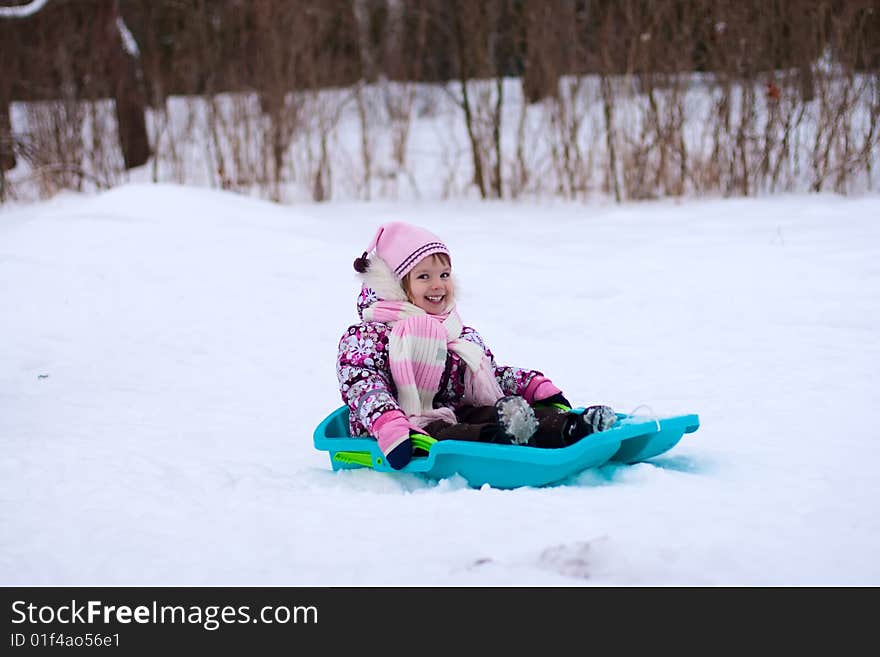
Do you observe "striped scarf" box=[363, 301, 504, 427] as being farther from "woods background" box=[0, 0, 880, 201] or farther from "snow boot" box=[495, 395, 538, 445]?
"woods background" box=[0, 0, 880, 201]

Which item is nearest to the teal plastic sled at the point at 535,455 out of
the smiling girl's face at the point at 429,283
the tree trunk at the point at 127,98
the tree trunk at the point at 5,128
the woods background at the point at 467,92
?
the smiling girl's face at the point at 429,283

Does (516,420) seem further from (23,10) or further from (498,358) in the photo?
(23,10)

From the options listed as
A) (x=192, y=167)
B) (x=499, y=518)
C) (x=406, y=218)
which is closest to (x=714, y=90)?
(x=406, y=218)

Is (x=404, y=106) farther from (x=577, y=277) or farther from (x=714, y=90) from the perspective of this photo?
(x=577, y=277)

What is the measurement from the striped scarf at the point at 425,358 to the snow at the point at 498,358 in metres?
0.29

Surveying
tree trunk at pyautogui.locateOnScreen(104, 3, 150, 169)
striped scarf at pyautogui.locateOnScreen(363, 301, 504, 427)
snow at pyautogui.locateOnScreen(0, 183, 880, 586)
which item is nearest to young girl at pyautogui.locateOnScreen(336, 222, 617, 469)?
striped scarf at pyautogui.locateOnScreen(363, 301, 504, 427)

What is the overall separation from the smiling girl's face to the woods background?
5726 millimetres

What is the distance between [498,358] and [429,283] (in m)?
1.71

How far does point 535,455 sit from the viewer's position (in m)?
2.63

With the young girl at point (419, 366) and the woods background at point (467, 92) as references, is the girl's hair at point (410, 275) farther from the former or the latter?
the woods background at point (467, 92)

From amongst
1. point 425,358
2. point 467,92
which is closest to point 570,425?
point 425,358

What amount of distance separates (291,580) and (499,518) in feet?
1.79

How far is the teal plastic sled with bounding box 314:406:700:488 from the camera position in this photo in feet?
8.64

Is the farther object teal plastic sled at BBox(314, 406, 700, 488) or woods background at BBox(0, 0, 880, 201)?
woods background at BBox(0, 0, 880, 201)
